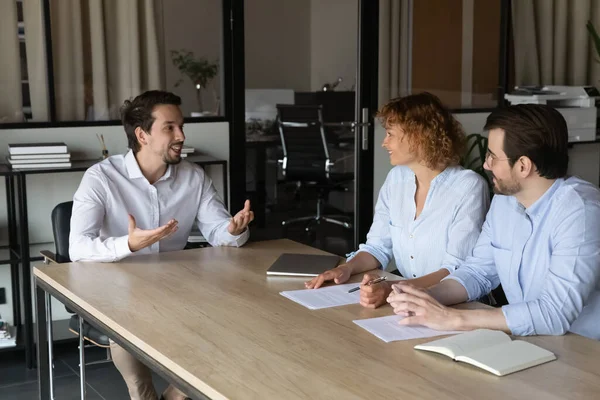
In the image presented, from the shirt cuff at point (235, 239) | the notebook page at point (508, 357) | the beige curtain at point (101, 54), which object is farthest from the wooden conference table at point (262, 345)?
the beige curtain at point (101, 54)

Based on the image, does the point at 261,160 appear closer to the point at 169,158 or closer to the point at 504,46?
the point at 169,158

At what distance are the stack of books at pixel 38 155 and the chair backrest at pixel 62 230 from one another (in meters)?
0.77

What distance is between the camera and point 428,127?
3.00 m

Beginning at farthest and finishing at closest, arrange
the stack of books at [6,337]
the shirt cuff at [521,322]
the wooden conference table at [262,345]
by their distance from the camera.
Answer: the stack of books at [6,337] < the shirt cuff at [521,322] < the wooden conference table at [262,345]

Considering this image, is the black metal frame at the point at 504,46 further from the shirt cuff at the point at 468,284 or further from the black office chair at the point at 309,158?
the shirt cuff at the point at 468,284

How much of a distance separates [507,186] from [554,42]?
4328 millimetres

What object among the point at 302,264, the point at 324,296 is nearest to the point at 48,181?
the point at 302,264

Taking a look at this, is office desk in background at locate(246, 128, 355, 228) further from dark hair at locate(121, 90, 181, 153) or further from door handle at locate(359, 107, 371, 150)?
dark hair at locate(121, 90, 181, 153)

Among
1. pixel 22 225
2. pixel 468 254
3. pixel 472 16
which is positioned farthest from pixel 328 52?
pixel 468 254

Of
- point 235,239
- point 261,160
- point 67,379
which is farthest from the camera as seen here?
point 261,160

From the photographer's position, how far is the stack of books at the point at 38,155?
4.20 m

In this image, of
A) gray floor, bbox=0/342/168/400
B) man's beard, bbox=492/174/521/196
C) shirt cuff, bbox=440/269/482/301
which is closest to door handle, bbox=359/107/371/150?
gray floor, bbox=0/342/168/400

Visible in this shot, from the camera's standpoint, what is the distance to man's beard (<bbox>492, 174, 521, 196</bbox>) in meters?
2.37

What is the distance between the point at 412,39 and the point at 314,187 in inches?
46.8
